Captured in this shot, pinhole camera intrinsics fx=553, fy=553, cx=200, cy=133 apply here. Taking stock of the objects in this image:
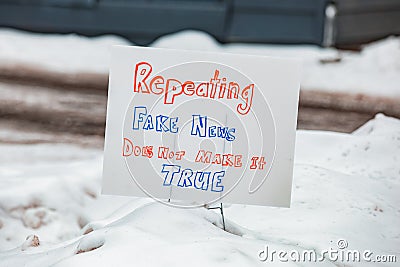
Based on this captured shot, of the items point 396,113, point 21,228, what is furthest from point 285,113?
point 396,113

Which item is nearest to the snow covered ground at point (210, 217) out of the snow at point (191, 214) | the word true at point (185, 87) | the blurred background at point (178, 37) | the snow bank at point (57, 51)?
the snow at point (191, 214)

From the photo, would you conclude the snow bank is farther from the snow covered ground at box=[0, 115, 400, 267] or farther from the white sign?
the white sign

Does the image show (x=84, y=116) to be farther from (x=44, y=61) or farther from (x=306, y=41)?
(x=306, y=41)

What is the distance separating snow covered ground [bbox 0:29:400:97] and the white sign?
5.50ft

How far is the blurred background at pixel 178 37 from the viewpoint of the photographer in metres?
2.96

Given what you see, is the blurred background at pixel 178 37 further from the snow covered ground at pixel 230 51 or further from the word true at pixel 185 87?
the word true at pixel 185 87

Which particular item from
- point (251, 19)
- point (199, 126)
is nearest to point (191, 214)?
point (199, 126)

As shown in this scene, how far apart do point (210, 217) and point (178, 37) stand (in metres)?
2.25

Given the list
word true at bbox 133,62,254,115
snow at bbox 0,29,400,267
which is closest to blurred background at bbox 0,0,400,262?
snow at bbox 0,29,400,267

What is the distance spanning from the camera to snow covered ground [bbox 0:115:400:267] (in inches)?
41.1

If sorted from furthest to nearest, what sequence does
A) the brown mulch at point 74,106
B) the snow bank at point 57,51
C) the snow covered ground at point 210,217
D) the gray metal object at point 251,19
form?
1. the gray metal object at point 251,19
2. the snow bank at point 57,51
3. the brown mulch at point 74,106
4. the snow covered ground at point 210,217

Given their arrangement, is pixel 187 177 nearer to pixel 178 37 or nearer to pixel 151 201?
pixel 151 201

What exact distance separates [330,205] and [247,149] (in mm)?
376

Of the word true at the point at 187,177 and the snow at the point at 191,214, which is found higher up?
the word true at the point at 187,177
